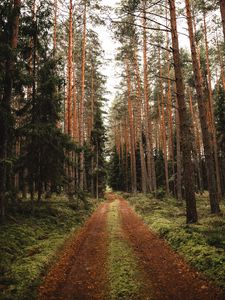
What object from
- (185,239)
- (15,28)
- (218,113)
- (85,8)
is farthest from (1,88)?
(218,113)

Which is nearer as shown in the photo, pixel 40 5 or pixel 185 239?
pixel 185 239

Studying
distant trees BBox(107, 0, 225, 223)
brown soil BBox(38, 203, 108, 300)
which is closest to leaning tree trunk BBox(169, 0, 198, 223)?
distant trees BBox(107, 0, 225, 223)

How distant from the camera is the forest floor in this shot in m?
5.13

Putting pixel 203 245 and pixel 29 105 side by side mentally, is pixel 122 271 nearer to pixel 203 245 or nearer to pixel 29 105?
pixel 203 245

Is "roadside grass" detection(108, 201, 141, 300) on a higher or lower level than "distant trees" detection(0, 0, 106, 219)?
lower

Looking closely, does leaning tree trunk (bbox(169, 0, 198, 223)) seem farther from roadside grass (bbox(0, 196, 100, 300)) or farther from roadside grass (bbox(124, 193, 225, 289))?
roadside grass (bbox(0, 196, 100, 300))

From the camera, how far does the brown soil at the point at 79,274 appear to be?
5.31 meters

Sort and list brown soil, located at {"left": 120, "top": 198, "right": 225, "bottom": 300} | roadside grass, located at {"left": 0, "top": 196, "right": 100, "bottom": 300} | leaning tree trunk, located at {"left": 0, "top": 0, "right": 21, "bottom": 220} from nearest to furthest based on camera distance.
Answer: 1. brown soil, located at {"left": 120, "top": 198, "right": 225, "bottom": 300}
2. roadside grass, located at {"left": 0, "top": 196, "right": 100, "bottom": 300}
3. leaning tree trunk, located at {"left": 0, "top": 0, "right": 21, "bottom": 220}

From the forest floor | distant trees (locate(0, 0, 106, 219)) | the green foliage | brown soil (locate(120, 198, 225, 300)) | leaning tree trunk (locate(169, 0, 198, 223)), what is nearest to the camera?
brown soil (locate(120, 198, 225, 300))

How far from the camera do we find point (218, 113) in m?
27.2

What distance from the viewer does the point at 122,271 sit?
627 centimetres

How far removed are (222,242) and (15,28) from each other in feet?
39.0

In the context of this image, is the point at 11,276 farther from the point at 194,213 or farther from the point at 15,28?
the point at 15,28

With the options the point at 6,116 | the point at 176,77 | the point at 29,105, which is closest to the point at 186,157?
the point at 176,77
